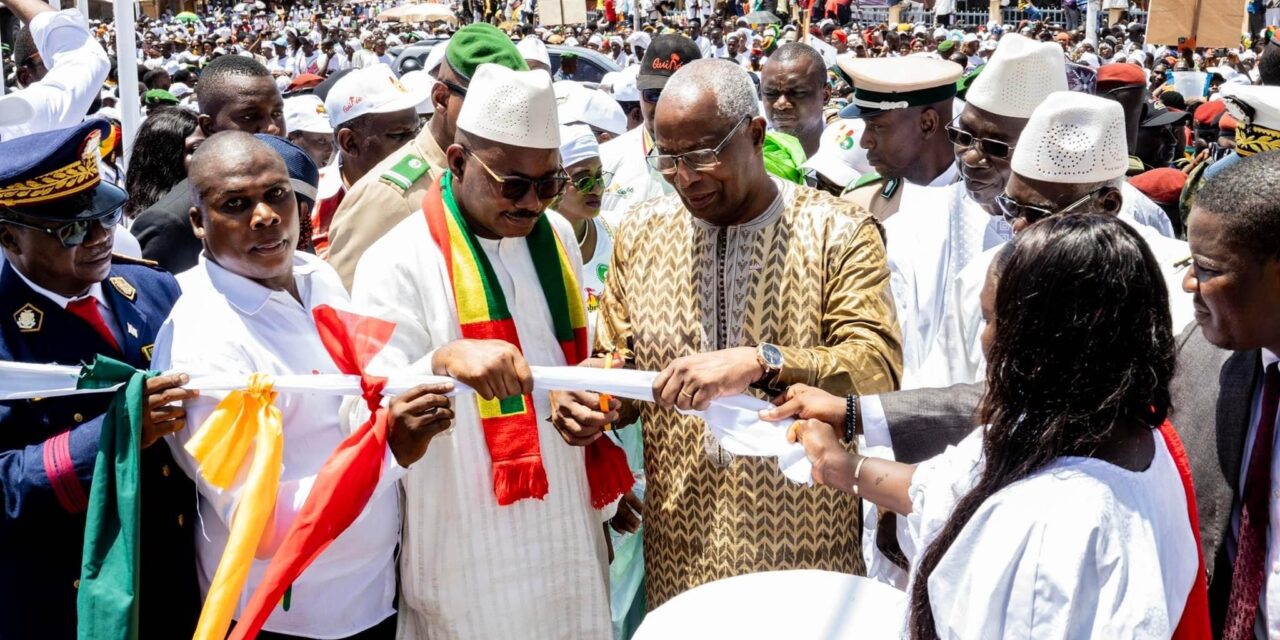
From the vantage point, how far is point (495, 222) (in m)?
3.32

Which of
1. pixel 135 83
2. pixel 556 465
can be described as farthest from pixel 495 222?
pixel 135 83

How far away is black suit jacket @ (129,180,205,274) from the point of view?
470cm

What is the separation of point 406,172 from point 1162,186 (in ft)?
13.4

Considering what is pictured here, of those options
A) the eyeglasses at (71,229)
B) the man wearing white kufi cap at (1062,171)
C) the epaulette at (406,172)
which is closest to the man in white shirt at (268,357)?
the eyeglasses at (71,229)

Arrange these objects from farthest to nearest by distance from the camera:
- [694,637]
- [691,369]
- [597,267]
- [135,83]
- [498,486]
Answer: [135,83] < [597,267] < [498,486] < [691,369] < [694,637]

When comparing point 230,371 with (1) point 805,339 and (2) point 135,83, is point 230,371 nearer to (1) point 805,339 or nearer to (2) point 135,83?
(1) point 805,339

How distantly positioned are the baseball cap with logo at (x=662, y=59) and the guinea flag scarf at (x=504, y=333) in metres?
4.03

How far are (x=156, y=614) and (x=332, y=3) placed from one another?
59.9 metres

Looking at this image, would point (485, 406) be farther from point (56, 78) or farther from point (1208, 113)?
point (1208, 113)

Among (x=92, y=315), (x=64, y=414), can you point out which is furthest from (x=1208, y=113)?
(x=64, y=414)

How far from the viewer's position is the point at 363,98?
586cm

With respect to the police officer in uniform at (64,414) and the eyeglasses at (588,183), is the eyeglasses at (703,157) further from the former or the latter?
the eyeglasses at (588,183)

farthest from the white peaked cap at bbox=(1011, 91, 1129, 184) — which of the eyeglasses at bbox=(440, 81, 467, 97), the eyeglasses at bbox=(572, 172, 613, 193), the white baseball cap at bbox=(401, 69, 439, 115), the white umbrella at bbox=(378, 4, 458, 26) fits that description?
the white umbrella at bbox=(378, 4, 458, 26)

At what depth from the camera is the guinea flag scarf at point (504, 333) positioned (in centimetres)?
326
